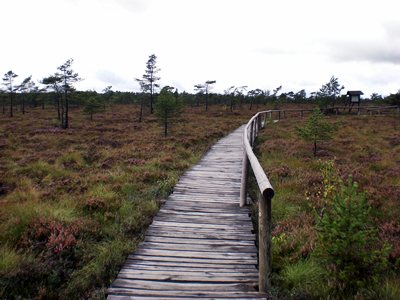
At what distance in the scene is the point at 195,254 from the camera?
4.81 m

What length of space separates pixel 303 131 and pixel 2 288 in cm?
1308

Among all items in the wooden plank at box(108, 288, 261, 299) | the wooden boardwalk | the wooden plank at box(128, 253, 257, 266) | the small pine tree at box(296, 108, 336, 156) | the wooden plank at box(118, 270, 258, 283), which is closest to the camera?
the wooden plank at box(108, 288, 261, 299)

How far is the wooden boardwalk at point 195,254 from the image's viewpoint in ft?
12.7

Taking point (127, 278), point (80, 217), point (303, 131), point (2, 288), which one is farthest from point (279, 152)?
point (2, 288)

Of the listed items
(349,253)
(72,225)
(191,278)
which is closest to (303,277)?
(349,253)

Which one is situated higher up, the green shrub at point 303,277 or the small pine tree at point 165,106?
the small pine tree at point 165,106

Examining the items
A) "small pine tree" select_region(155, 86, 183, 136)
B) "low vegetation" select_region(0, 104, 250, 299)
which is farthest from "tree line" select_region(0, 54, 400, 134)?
"low vegetation" select_region(0, 104, 250, 299)

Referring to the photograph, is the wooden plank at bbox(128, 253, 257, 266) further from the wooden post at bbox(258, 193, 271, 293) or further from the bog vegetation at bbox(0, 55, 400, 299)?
the wooden post at bbox(258, 193, 271, 293)

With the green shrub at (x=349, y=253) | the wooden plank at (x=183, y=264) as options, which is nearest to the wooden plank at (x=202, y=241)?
the wooden plank at (x=183, y=264)

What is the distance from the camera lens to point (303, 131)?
46.9 ft

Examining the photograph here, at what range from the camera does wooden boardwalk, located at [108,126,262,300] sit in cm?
387

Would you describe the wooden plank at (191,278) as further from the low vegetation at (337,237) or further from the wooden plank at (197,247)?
the wooden plank at (197,247)

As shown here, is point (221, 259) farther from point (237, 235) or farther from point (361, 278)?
point (361, 278)

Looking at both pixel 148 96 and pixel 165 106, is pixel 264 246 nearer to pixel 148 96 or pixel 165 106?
pixel 165 106
